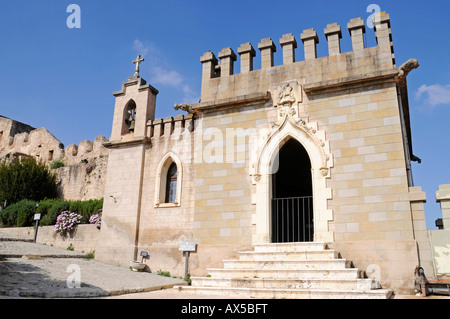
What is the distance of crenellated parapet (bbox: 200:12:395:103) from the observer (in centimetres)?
977

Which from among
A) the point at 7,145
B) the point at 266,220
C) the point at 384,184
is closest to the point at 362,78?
the point at 384,184

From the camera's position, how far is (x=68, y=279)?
27.8 feet

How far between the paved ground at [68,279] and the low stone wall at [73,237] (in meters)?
0.68

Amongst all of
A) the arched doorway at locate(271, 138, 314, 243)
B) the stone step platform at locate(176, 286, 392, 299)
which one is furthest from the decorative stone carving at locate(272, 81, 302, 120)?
the stone step platform at locate(176, 286, 392, 299)

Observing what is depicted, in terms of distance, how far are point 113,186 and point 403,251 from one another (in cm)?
923

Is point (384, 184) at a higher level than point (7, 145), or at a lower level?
lower

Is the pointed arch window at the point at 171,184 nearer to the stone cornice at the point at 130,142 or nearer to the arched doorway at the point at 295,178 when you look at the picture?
the stone cornice at the point at 130,142

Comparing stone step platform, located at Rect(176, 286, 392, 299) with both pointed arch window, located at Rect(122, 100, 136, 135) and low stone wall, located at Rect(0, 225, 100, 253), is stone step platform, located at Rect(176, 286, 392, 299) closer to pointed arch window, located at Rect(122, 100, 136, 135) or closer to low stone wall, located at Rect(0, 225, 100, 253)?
low stone wall, located at Rect(0, 225, 100, 253)

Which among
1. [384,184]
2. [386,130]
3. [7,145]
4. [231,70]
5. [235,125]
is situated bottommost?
[384,184]

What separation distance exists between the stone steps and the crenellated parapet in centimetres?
447

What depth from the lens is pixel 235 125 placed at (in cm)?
1095

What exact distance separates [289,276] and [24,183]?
Answer: 18.0m

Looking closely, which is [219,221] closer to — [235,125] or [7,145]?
[235,125]

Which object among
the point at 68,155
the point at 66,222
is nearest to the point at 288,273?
the point at 66,222
